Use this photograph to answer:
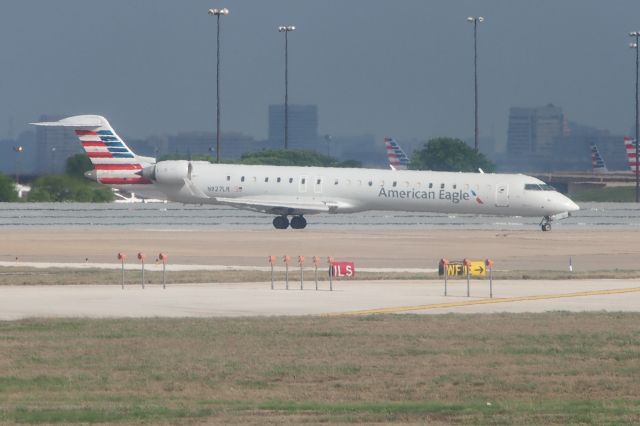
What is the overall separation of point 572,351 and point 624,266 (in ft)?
71.8

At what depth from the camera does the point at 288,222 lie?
66625mm

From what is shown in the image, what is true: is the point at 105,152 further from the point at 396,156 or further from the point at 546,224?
the point at 396,156

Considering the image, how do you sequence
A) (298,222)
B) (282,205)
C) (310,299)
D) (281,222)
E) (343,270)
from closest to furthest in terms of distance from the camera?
(310,299)
(343,270)
(282,205)
(281,222)
(298,222)

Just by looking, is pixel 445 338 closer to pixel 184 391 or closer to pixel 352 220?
pixel 184 391

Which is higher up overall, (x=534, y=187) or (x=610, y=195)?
(x=610, y=195)

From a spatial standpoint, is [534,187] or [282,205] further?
[282,205]

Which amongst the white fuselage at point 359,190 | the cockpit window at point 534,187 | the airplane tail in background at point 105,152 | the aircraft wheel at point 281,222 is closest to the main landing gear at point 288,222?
the aircraft wheel at point 281,222

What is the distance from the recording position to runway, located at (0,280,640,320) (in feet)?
89.4

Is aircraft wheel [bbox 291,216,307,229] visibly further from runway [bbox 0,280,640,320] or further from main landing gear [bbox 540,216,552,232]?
runway [bbox 0,280,640,320]

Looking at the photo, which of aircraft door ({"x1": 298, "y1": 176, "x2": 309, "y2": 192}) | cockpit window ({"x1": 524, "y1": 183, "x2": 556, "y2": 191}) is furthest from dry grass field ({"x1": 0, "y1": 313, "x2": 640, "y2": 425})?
aircraft door ({"x1": 298, "y1": 176, "x2": 309, "y2": 192})

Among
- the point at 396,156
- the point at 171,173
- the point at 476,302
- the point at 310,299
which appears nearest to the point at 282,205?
the point at 171,173

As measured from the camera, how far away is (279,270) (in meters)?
39.8

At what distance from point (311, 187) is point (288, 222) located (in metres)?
1.87

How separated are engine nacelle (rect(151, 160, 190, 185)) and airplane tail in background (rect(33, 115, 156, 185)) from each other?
0.85 m
